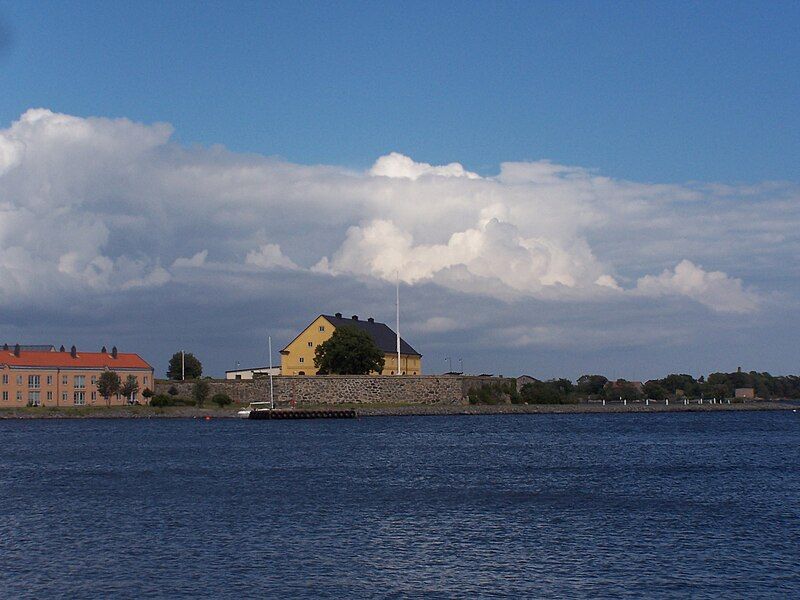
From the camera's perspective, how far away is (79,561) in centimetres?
2142

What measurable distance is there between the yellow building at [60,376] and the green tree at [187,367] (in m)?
15.2

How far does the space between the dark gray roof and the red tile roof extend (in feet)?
72.0

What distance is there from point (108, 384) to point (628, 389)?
96.2m

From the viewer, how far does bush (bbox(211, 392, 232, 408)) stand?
103 m

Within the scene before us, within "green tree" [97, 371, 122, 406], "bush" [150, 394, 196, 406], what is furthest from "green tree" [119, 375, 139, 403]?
"bush" [150, 394, 196, 406]

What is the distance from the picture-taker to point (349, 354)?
3873 inches

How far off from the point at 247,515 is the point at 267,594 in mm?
9798

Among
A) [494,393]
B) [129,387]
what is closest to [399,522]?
[129,387]

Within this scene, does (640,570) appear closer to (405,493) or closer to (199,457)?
(405,493)

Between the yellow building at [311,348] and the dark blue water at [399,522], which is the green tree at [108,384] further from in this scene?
the dark blue water at [399,522]

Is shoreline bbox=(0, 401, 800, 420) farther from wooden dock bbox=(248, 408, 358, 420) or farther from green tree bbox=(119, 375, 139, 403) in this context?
green tree bbox=(119, 375, 139, 403)

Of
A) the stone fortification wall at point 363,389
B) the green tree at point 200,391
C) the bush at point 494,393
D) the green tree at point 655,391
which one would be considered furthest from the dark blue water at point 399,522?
the green tree at point 655,391

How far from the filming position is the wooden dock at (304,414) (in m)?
90.1

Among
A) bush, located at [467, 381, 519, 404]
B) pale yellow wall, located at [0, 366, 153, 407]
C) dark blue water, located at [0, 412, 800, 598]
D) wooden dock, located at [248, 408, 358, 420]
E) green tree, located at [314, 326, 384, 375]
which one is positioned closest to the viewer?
dark blue water, located at [0, 412, 800, 598]
